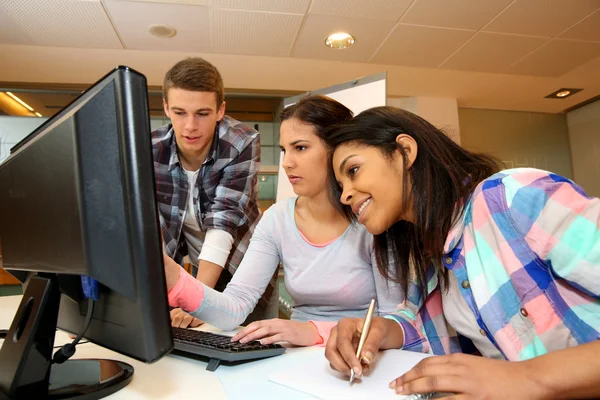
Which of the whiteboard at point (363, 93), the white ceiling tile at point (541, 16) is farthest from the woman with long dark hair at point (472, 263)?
the white ceiling tile at point (541, 16)

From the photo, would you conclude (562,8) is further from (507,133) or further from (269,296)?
(269,296)

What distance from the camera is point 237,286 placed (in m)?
1.15

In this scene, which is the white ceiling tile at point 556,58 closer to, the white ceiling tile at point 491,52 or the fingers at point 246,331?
the white ceiling tile at point 491,52

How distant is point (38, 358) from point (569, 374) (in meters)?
0.66

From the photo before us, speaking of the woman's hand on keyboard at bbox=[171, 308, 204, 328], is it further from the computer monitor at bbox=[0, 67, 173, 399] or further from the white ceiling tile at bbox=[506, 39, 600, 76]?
the white ceiling tile at bbox=[506, 39, 600, 76]

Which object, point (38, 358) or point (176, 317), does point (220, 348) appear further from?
point (176, 317)

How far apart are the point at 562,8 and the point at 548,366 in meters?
3.12

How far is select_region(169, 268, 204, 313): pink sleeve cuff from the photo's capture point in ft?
2.73

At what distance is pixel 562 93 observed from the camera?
4.41 m

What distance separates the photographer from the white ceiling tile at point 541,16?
2791 millimetres

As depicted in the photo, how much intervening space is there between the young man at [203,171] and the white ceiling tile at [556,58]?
2.89 meters

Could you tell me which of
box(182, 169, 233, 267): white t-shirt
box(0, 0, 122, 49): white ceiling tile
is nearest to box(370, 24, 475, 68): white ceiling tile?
box(0, 0, 122, 49): white ceiling tile

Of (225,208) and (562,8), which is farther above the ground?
(562,8)

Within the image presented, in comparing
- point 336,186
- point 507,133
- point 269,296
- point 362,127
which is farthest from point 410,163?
point 507,133
